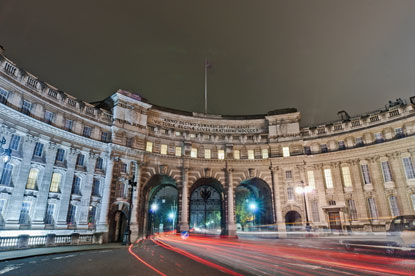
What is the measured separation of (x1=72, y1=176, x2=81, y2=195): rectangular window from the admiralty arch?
0.39 feet

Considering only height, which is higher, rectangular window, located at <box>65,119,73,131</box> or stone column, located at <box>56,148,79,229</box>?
rectangular window, located at <box>65,119,73,131</box>

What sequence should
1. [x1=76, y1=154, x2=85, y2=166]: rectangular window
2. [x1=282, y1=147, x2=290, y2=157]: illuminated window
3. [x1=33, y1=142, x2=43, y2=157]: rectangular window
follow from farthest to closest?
[x1=282, y1=147, x2=290, y2=157]: illuminated window → [x1=76, y1=154, x2=85, y2=166]: rectangular window → [x1=33, y1=142, x2=43, y2=157]: rectangular window

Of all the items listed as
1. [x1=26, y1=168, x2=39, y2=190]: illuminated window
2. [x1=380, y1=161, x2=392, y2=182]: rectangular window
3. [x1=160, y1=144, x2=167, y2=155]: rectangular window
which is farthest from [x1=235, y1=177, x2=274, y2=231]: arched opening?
[x1=26, y1=168, x2=39, y2=190]: illuminated window

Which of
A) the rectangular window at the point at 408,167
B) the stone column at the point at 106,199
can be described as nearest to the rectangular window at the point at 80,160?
the stone column at the point at 106,199

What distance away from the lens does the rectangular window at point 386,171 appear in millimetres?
33903

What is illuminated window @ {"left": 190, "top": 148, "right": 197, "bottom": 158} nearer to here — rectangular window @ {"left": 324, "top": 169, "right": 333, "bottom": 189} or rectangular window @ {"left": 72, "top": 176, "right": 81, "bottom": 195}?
rectangular window @ {"left": 72, "top": 176, "right": 81, "bottom": 195}

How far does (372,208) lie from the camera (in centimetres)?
3409

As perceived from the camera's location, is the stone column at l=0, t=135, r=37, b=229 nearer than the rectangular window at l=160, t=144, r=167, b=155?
Yes

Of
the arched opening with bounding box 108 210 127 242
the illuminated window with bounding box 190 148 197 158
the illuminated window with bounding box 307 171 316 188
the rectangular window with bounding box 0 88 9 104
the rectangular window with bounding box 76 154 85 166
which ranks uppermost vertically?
the rectangular window with bounding box 0 88 9 104

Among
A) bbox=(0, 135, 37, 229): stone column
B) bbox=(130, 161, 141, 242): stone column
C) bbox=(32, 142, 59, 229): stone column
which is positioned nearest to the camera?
bbox=(0, 135, 37, 229): stone column

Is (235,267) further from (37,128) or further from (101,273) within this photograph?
(37,128)

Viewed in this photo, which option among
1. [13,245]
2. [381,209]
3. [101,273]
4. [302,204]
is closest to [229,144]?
[302,204]

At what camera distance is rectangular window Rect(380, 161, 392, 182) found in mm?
33903

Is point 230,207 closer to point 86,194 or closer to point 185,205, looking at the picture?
point 185,205
